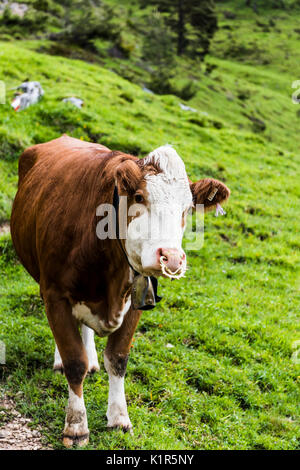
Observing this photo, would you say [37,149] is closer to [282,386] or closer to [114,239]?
[114,239]

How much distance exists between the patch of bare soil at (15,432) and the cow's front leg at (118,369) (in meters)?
0.62

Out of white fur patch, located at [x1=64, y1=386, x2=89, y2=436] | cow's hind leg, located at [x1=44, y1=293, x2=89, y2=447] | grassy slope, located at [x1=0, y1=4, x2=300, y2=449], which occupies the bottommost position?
grassy slope, located at [x1=0, y1=4, x2=300, y2=449]

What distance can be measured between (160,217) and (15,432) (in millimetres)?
2452

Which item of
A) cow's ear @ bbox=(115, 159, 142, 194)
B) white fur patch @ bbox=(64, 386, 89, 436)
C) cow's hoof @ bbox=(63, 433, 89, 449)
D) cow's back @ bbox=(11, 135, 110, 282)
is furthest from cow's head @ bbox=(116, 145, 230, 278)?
cow's hoof @ bbox=(63, 433, 89, 449)

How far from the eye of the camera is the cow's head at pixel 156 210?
2906 mm

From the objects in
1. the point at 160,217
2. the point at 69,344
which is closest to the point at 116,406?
the point at 69,344

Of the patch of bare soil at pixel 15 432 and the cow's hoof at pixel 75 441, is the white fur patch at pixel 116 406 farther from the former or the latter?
the patch of bare soil at pixel 15 432

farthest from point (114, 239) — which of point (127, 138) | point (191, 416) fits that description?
point (127, 138)

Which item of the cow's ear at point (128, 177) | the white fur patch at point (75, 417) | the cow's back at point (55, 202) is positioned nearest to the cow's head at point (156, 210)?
the cow's ear at point (128, 177)

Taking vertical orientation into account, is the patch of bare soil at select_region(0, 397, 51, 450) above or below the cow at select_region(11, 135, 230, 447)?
below

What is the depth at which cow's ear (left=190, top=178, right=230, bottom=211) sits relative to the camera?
11.1 feet

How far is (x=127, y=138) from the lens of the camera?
11.5 metres

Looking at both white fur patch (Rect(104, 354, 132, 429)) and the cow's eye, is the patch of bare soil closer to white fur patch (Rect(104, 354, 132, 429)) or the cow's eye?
white fur patch (Rect(104, 354, 132, 429))

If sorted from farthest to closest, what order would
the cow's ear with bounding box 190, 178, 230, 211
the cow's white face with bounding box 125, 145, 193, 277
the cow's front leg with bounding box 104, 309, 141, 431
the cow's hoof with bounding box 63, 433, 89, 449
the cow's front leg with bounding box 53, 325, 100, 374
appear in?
1. the cow's front leg with bounding box 53, 325, 100, 374
2. the cow's front leg with bounding box 104, 309, 141, 431
3. the cow's hoof with bounding box 63, 433, 89, 449
4. the cow's ear with bounding box 190, 178, 230, 211
5. the cow's white face with bounding box 125, 145, 193, 277
